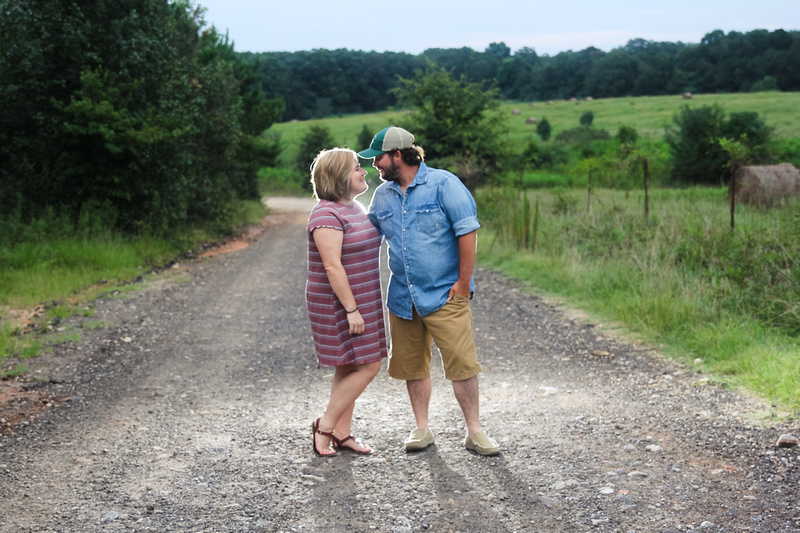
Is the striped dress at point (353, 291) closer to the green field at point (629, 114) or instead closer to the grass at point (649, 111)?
the green field at point (629, 114)

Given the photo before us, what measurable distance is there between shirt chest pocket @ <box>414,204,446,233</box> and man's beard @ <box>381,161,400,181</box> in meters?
0.21

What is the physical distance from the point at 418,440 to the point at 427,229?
1274mm

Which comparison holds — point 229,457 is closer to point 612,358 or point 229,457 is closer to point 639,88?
point 612,358

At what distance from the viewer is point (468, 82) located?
2112 cm

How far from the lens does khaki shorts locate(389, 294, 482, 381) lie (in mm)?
3797

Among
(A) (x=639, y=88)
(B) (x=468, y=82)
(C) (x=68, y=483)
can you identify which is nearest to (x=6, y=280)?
(C) (x=68, y=483)

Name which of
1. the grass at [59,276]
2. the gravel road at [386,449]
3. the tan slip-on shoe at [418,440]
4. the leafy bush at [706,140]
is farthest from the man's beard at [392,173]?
the leafy bush at [706,140]

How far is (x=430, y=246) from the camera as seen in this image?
3.74 meters

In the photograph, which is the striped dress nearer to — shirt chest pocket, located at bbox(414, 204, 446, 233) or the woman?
the woman

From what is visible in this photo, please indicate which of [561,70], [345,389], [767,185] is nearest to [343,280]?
[345,389]

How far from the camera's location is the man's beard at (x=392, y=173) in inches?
147

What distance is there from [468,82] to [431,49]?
88462 mm

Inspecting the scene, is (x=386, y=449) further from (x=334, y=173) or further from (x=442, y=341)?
(x=334, y=173)

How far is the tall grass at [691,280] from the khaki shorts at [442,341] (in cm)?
229
